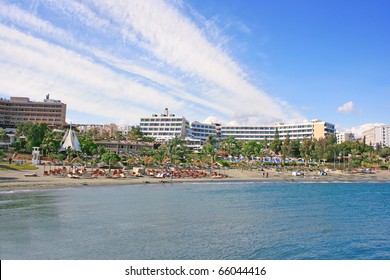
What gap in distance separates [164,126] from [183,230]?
412 feet

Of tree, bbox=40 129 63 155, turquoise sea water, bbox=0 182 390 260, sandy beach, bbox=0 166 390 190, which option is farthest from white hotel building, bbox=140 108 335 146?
turquoise sea water, bbox=0 182 390 260

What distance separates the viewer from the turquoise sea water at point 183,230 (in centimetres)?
1731

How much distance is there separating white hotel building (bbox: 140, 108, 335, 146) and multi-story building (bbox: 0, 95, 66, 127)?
34605mm

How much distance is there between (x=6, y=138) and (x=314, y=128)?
409 ft

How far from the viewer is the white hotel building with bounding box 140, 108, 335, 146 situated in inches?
5684

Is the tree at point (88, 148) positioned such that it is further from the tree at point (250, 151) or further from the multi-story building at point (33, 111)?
the multi-story building at point (33, 111)

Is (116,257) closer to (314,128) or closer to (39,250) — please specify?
(39,250)

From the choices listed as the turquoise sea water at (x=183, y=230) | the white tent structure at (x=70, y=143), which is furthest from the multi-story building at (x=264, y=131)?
the turquoise sea water at (x=183, y=230)

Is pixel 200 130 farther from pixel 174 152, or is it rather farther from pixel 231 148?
pixel 174 152

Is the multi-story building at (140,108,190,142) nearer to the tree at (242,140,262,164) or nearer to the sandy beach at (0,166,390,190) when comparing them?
the tree at (242,140,262,164)

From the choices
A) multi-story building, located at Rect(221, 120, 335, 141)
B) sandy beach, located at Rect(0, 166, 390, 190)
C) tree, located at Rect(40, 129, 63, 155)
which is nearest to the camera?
sandy beach, located at Rect(0, 166, 390, 190)

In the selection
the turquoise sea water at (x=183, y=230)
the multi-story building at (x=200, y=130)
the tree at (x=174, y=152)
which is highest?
the multi-story building at (x=200, y=130)

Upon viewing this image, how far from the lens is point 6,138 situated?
322 feet

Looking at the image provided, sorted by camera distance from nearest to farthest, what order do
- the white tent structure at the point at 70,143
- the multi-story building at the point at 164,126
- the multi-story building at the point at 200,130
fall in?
1. the white tent structure at the point at 70,143
2. the multi-story building at the point at 164,126
3. the multi-story building at the point at 200,130
